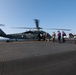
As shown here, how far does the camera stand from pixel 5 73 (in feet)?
30.8

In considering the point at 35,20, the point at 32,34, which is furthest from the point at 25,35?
the point at 35,20

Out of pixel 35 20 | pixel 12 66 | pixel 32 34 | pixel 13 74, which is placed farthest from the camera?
pixel 35 20

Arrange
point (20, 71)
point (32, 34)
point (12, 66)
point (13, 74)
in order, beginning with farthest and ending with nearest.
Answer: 1. point (32, 34)
2. point (12, 66)
3. point (20, 71)
4. point (13, 74)

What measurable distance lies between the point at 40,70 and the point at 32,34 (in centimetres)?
4280

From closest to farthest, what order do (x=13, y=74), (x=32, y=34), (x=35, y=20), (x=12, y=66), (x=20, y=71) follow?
(x=13, y=74) → (x=20, y=71) → (x=12, y=66) → (x=32, y=34) → (x=35, y=20)

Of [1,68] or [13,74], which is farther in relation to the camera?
[1,68]

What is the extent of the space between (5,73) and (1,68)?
1.07m

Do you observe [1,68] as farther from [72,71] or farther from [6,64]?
[72,71]

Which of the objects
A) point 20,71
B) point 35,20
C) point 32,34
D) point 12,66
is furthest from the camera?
point 35,20

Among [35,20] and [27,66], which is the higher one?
[35,20]

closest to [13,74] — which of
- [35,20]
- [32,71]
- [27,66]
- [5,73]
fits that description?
[5,73]

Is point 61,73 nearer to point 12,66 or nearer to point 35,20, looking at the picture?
point 12,66

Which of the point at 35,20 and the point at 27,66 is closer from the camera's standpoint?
the point at 27,66

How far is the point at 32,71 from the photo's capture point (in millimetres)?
9789
